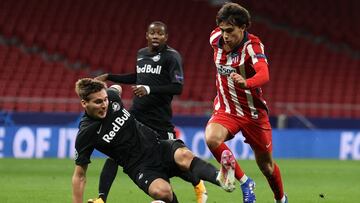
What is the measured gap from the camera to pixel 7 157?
18.6m

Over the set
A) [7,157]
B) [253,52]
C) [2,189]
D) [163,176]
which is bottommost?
[7,157]

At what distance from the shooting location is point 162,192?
25.6 ft

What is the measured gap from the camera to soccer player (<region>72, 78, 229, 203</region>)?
7.85 m

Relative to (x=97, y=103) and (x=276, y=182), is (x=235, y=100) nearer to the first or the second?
(x=276, y=182)

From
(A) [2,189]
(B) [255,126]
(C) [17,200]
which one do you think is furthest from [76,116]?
(B) [255,126]

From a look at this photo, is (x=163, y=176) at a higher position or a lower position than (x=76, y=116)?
higher

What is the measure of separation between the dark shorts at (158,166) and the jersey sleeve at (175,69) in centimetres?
151

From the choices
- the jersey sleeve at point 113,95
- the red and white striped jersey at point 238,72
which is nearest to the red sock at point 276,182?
the red and white striped jersey at point 238,72

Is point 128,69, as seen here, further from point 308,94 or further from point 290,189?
point 290,189

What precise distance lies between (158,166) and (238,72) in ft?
4.53

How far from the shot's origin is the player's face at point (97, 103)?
25.8 ft

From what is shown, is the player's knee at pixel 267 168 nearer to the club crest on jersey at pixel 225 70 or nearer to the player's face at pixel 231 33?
the club crest on jersey at pixel 225 70

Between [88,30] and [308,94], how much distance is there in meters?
6.45

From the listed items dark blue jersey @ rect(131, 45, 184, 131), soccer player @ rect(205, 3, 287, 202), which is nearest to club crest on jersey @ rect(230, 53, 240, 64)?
soccer player @ rect(205, 3, 287, 202)
